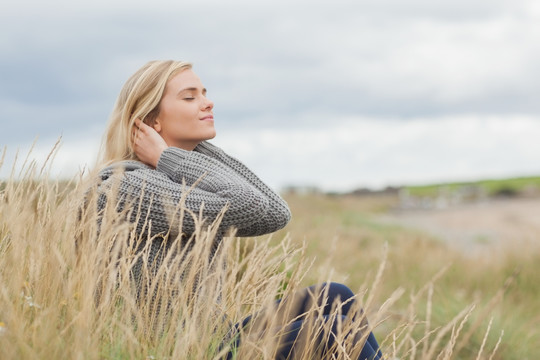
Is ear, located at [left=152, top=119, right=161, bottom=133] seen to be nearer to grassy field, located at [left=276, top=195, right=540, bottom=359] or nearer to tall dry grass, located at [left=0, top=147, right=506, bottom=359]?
tall dry grass, located at [left=0, top=147, right=506, bottom=359]

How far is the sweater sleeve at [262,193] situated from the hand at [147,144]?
1.08 feet

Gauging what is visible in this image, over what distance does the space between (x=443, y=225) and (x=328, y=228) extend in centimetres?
1569

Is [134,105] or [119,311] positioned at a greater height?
[134,105]

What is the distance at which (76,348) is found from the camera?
66.7 inches

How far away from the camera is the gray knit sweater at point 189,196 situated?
8.45 feet

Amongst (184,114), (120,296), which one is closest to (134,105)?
(184,114)

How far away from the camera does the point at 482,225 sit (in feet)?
75.2

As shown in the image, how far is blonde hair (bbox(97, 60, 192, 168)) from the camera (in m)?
2.96

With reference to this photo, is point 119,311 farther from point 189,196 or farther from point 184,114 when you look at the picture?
point 184,114

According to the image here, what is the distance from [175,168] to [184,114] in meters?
0.30

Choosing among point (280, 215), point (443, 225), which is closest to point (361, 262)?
point (280, 215)

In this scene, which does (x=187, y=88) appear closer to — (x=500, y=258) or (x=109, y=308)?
(x=109, y=308)

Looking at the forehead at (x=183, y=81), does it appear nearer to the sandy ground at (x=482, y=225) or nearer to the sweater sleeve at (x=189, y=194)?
the sweater sleeve at (x=189, y=194)

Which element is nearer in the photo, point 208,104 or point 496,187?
point 208,104
